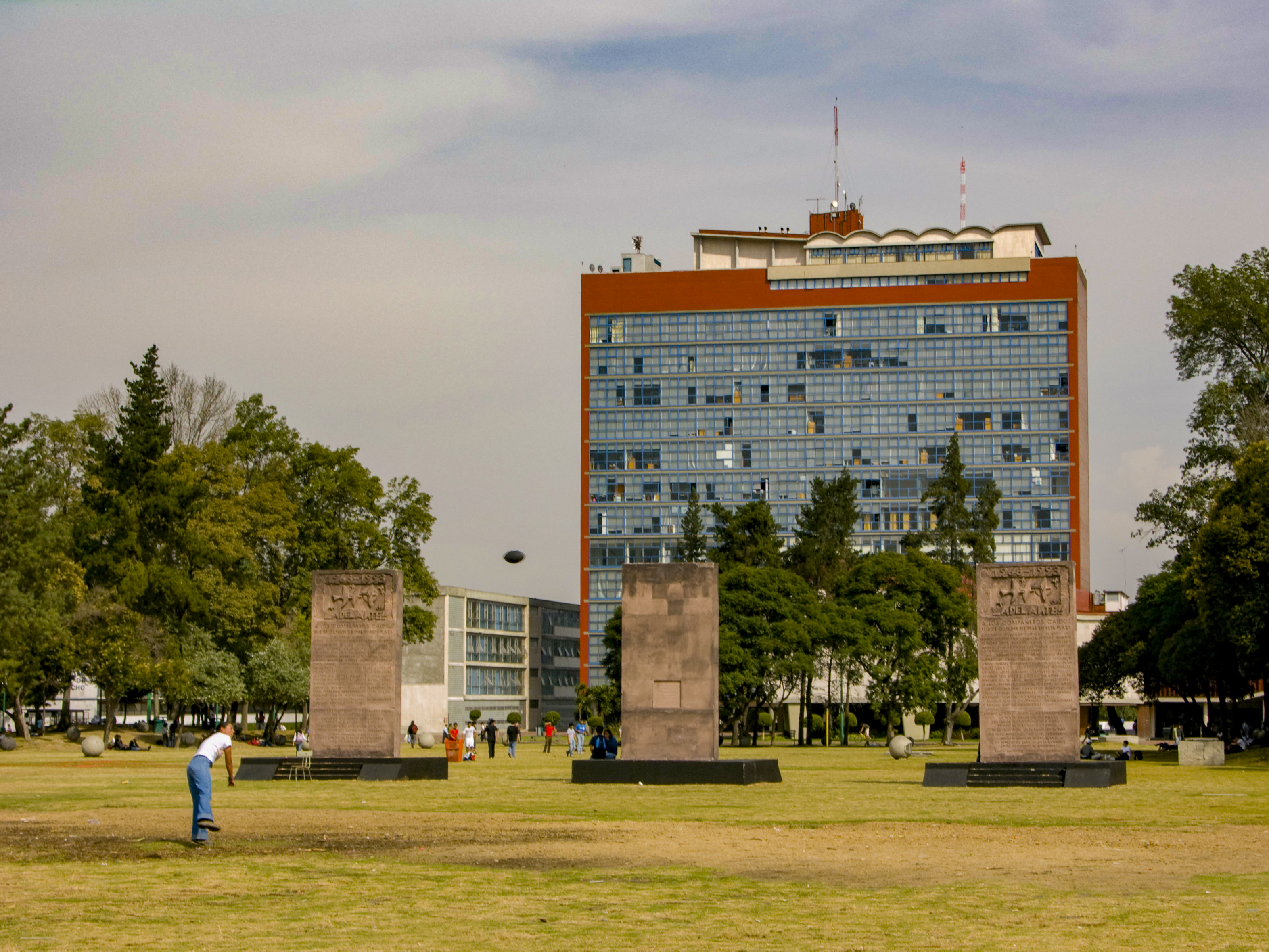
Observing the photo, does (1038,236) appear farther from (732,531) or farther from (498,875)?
(498,875)

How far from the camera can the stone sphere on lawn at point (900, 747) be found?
54.1m

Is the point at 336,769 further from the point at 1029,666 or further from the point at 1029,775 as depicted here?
the point at 1029,666

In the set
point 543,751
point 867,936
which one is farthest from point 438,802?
point 543,751

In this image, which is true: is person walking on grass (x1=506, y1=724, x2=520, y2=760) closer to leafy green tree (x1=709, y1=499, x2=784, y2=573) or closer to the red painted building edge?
leafy green tree (x1=709, y1=499, x2=784, y2=573)

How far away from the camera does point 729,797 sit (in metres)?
31.1

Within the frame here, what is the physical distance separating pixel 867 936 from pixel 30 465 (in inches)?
2097

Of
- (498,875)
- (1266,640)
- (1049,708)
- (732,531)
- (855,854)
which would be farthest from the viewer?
(732,531)

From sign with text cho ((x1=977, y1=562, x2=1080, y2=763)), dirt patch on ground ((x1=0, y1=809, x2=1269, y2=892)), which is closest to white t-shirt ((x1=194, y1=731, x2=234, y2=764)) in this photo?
dirt patch on ground ((x1=0, y1=809, x2=1269, y2=892))

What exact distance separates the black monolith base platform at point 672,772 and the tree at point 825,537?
50.0 metres

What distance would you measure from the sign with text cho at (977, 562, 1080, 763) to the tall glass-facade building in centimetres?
9296

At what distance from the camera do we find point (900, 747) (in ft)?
177

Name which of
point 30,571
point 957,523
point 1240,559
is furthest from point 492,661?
point 1240,559

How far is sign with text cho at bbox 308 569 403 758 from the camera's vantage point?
1516 inches

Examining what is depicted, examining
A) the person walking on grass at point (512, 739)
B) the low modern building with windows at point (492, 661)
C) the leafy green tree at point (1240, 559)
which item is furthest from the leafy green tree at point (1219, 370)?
the low modern building with windows at point (492, 661)
